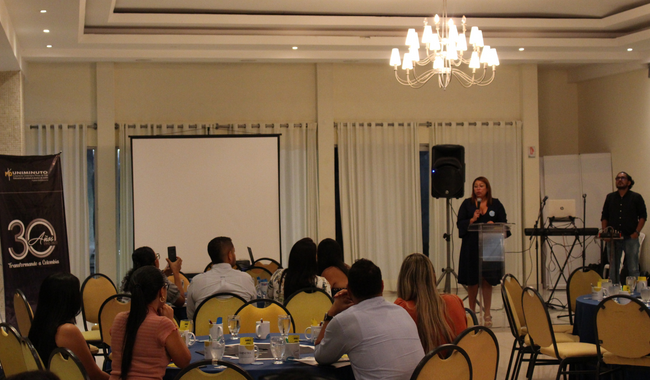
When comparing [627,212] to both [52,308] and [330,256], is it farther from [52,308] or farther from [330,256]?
[52,308]

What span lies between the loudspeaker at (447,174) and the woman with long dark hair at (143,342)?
17.2 ft

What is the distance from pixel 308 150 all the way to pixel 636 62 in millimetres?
4853

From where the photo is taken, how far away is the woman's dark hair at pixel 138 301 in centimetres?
307

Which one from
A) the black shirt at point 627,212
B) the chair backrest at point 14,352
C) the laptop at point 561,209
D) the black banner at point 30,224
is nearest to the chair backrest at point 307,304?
the chair backrest at point 14,352

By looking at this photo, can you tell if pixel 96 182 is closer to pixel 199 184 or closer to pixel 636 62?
pixel 199 184

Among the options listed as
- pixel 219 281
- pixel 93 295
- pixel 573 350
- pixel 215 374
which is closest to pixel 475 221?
pixel 573 350

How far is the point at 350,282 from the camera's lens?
3.16 metres

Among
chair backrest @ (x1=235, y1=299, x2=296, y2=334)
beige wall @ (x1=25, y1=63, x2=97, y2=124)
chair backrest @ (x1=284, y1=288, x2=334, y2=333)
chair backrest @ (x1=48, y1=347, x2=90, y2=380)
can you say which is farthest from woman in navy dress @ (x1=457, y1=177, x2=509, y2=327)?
beige wall @ (x1=25, y1=63, x2=97, y2=124)

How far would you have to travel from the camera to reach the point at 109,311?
4793 millimetres

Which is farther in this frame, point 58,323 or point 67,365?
point 58,323

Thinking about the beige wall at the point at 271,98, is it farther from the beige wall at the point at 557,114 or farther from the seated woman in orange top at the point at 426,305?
the seated woman in orange top at the point at 426,305

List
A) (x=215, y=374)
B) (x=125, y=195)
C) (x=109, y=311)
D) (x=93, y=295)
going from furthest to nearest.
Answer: (x=125, y=195) → (x=93, y=295) → (x=109, y=311) → (x=215, y=374)

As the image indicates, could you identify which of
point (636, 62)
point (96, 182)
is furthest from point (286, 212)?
point (636, 62)

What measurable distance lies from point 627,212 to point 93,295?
6.63 metres
